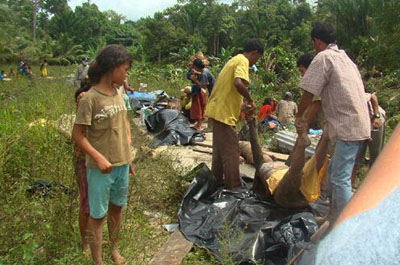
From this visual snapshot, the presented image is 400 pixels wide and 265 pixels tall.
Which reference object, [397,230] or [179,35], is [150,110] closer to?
[397,230]

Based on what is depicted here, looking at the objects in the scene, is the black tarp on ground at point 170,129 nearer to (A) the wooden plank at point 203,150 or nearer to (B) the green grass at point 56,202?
(A) the wooden plank at point 203,150

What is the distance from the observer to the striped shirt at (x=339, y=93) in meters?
3.39

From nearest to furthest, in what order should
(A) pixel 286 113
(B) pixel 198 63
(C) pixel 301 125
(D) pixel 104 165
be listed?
1. (D) pixel 104 165
2. (C) pixel 301 125
3. (B) pixel 198 63
4. (A) pixel 286 113

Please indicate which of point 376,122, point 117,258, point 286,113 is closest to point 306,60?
point 376,122

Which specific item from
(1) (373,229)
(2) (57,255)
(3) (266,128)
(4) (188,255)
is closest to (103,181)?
(2) (57,255)

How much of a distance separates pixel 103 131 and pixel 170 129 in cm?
494

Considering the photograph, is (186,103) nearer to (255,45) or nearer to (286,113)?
(286,113)

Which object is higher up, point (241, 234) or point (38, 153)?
point (38, 153)

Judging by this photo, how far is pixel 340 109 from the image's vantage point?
3434 mm

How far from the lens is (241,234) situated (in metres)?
3.28

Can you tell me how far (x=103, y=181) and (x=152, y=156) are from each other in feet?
8.98

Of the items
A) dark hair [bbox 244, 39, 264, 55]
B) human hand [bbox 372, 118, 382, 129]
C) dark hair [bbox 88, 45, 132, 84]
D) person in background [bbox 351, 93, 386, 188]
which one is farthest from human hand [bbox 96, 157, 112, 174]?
human hand [bbox 372, 118, 382, 129]

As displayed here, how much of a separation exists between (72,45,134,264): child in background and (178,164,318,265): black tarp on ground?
90 cm

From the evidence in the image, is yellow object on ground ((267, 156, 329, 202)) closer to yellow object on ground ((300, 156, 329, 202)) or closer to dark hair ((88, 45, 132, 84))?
yellow object on ground ((300, 156, 329, 202))
